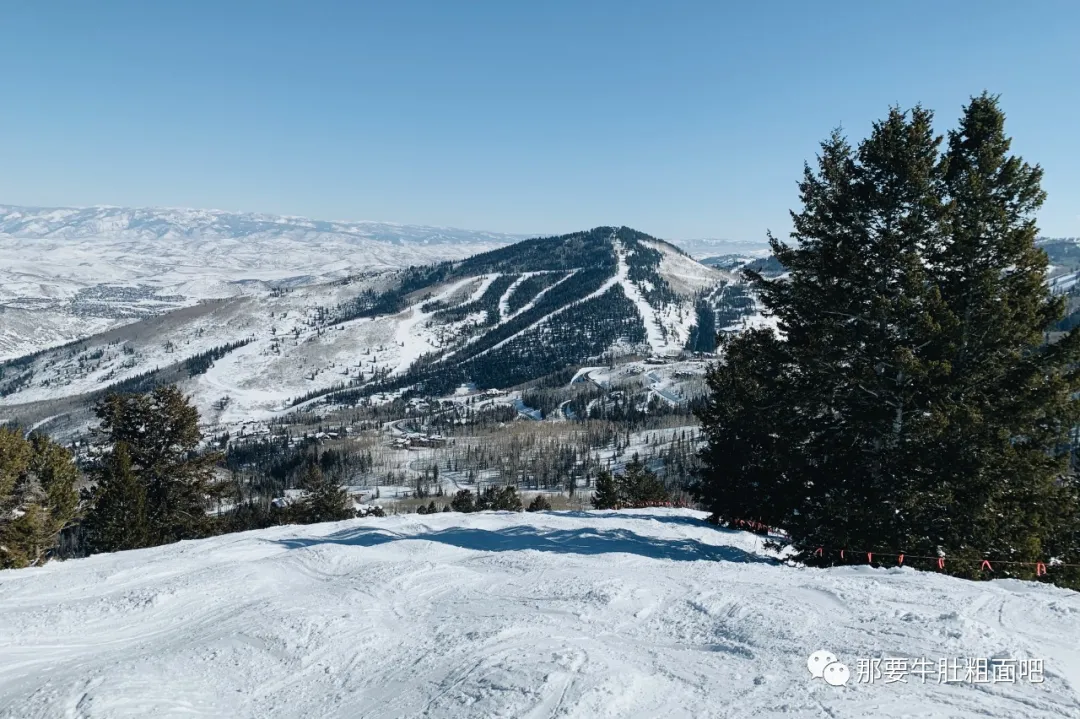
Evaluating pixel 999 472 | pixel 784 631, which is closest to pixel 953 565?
pixel 999 472

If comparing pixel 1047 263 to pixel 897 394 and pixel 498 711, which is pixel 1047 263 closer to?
pixel 897 394

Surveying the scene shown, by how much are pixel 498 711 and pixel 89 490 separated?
3360cm

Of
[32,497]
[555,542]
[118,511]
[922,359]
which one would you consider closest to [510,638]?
[555,542]

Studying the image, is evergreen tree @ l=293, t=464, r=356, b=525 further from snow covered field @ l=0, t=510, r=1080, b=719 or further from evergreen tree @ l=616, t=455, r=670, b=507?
snow covered field @ l=0, t=510, r=1080, b=719

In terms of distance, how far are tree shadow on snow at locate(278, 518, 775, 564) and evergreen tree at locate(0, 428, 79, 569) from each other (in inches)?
394

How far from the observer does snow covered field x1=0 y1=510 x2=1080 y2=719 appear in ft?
24.3

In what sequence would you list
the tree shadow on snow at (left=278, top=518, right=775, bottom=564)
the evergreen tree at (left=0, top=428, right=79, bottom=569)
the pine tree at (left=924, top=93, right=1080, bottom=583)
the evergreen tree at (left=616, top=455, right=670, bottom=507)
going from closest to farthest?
the pine tree at (left=924, top=93, right=1080, bottom=583), the tree shadow on snow at (left=278, top=518, right=775, bottom=564), the evergreen tree at (left=0, top=428, right=79, bottom=569), the evergreen tree at (left=616, top=455, right=670, bottom=507)

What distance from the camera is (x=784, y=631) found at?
30.5 ft

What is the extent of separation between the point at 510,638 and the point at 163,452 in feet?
107

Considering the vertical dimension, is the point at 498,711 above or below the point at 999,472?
below

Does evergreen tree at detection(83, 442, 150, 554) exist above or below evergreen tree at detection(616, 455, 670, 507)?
above

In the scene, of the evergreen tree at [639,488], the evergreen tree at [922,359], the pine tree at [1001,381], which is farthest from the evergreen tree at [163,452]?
the pine tree at [1001,381]

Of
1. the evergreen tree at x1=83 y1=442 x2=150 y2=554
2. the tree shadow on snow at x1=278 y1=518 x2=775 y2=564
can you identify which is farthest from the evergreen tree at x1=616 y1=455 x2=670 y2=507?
the evergreen tree at x1=83 y1=442 x2=150 y2=554

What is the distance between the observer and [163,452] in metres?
34.5
